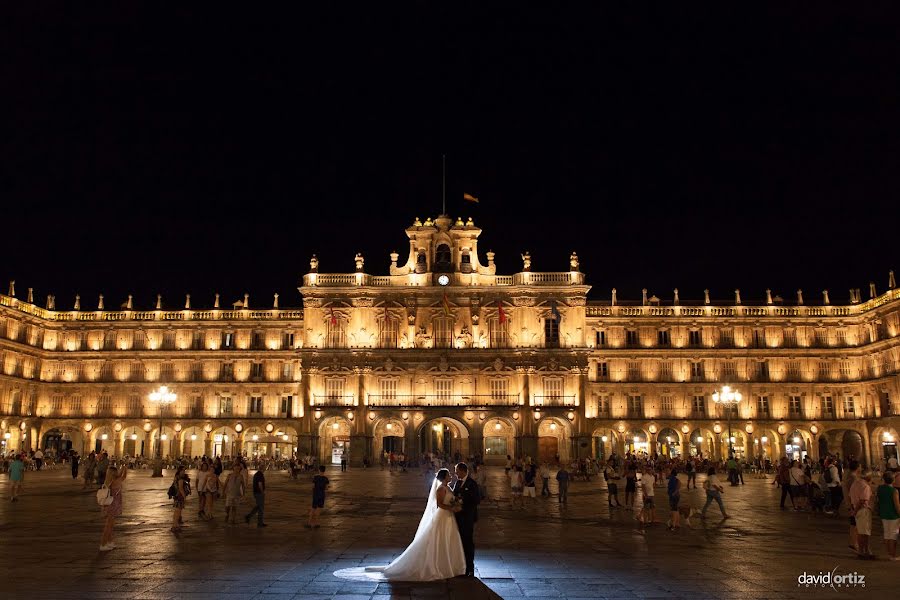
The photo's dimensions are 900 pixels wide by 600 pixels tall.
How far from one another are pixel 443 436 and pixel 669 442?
2034 centimetres

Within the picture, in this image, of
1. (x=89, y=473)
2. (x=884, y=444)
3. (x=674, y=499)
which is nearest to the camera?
(x=674, y=499)

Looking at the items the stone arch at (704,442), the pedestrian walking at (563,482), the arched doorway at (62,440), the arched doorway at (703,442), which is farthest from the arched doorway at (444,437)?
the pedestrian walking at (563,482)

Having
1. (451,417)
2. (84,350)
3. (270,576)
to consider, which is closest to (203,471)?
(270,576)

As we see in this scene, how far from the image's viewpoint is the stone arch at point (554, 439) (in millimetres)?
65312

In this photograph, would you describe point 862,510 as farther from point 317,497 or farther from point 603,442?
point 603,442

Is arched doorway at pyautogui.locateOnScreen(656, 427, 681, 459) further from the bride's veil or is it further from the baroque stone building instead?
the bride's veil

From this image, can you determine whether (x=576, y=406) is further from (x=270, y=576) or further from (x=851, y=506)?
(x=270, y=576)

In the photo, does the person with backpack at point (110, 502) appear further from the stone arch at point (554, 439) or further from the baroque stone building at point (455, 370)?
the stone arch at point (554, 439)

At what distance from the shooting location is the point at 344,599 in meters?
12.0

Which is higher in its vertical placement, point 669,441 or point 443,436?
point 443,436

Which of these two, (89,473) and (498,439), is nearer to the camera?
(89,473)

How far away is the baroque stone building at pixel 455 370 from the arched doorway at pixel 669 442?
0.24 metres

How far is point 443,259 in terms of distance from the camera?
69500 millimetres

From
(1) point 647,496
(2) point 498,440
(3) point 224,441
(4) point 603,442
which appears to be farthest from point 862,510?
(3) point 224,441
